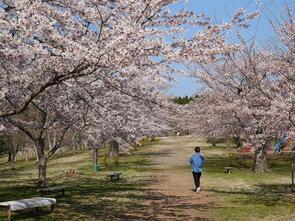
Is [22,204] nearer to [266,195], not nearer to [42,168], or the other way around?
[42,168]

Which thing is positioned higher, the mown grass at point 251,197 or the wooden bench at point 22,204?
the wooden bench at point 22,204

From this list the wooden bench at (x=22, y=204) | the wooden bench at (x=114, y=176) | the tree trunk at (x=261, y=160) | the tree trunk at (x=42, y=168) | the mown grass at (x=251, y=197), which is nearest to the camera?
the wooden bench at (x=22, y=204)

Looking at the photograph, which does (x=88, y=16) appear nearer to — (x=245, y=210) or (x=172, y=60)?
(x=172, y=60)

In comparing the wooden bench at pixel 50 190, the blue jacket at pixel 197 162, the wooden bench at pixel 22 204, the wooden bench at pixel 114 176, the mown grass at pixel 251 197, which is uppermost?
the blue jacket at pixel 197 162

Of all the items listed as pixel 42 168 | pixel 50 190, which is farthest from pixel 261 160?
pixel 50 190

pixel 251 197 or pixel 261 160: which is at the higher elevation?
pixel 261 160

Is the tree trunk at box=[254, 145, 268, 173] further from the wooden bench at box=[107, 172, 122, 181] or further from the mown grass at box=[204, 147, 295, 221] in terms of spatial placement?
the wooden bench at box=[107, 172, 122, 181]

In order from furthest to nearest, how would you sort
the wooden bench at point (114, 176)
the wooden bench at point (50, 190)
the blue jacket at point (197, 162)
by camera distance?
the wooden bench at point (114, 176)
the blue jacket at point (197, 162)
the wooden bench at point (50, 190)

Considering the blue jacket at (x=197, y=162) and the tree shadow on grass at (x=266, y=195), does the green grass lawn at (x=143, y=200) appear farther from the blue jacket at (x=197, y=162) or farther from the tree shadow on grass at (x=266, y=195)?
the blue jacket at (x=197, y=162)

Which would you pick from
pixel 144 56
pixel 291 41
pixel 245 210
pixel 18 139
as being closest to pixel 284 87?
pixel 291 41

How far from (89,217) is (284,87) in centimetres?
813

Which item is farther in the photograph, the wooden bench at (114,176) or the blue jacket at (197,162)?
the wooden bench at (114,176)

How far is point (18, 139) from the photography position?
1811 inches

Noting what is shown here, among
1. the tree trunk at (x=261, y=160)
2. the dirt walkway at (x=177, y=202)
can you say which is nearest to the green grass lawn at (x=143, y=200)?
the dirt walkway at (x=177, y=202)
